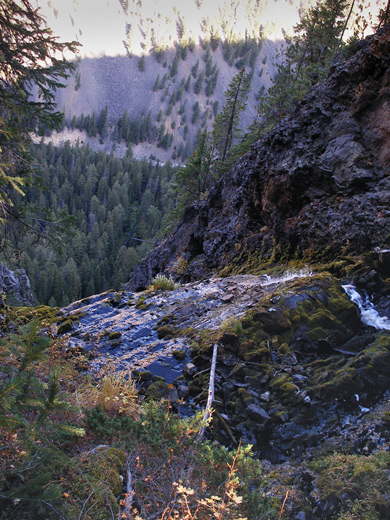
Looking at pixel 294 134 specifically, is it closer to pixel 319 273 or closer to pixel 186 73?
pixel 319 273

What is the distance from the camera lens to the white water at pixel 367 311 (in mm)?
6395

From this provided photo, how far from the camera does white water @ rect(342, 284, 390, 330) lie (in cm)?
639

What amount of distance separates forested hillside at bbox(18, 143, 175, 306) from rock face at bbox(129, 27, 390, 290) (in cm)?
5468

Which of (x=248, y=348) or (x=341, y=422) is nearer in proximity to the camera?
(x=341, y=422)

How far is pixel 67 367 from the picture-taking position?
5.60 metres

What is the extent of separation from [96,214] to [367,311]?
9862cm

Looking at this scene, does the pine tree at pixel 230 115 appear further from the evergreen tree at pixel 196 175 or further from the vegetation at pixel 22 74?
the vegetation at pixel 22 74

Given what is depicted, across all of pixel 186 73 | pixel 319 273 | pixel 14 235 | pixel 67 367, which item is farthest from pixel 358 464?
pixel 186 73

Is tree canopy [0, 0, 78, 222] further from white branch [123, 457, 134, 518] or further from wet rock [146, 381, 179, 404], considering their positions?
white branch [123, 457, 134, 518]

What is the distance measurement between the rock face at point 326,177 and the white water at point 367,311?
1755mm

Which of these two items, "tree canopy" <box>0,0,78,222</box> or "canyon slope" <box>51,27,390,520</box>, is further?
"tree canopy" <box>0,0,78,222</box>

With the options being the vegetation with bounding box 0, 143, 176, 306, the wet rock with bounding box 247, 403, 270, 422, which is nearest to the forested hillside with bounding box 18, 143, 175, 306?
the vegetation with bounding box 0, 143, 176, 306

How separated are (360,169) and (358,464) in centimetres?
893

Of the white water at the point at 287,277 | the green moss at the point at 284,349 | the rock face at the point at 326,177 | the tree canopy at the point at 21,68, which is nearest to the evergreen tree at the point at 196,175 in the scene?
the rock face at the point at 326,177
